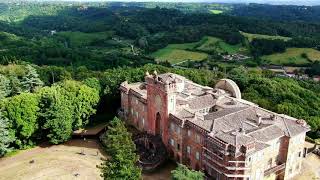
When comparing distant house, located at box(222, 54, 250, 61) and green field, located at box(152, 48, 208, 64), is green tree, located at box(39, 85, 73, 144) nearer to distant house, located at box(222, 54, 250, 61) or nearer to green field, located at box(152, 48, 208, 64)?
green field, located at box(152, 48, 208, 64)

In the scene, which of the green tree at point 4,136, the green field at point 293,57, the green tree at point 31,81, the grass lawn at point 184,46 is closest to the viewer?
the green tree at point 4,136

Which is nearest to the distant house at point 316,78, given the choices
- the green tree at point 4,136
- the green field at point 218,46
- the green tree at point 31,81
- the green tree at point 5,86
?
the green field at point 218,46

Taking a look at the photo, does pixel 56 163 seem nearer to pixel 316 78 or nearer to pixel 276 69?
pixel 316 78

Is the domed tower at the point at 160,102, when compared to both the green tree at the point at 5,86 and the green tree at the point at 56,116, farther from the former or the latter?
the green tree at the point at 5,86

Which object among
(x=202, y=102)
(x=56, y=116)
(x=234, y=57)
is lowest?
(x=234, y=57)

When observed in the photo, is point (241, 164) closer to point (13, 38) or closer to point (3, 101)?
point (3, 101)

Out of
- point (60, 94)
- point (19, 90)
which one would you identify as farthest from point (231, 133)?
point (19, 90)

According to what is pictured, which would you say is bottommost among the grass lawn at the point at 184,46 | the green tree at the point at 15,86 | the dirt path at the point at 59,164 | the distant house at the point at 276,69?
the dirt path at the point at 59,164

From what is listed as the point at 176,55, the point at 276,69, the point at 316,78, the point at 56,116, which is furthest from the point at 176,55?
the point at 56,116

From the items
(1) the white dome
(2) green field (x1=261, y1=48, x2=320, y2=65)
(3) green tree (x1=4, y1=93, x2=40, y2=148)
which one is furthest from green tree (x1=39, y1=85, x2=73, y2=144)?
(2) green field (x1=261, y1=48, x2=320, y2=65)
